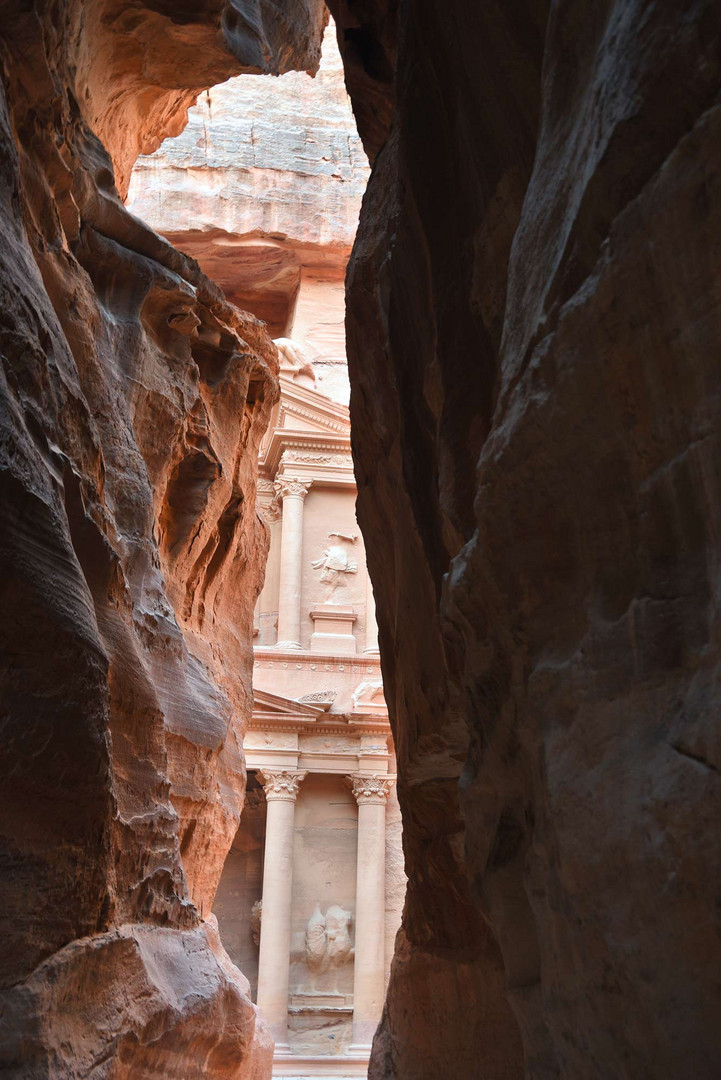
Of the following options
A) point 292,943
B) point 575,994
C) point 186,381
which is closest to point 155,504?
point 186,381

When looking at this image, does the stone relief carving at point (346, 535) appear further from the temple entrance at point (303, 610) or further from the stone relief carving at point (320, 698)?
the stone relief carving at point (320, 698)

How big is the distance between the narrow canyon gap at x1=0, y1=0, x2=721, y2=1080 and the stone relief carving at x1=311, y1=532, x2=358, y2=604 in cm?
1171

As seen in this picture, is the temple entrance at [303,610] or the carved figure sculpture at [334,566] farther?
the carved figure sculpture at [334,566]

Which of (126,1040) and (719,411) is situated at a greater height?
(719,411)

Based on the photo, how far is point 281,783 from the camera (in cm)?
1867

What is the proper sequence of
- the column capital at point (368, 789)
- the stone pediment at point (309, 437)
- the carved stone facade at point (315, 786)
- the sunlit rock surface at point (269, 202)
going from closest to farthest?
the carved stone facade at point (315, 786), the column capital at point (368, 789), the stone pediment at point (309, 437), the sunlit rock surface at point (269, 202)

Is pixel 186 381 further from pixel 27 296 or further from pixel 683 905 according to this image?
pixel 683 905

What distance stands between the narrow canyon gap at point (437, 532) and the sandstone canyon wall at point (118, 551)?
1.0 inches

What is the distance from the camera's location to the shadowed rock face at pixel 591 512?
93.4 inches

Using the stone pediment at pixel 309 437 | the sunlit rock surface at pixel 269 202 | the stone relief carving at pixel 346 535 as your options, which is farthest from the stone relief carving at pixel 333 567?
the sunlit rock surface at pixel 269 202

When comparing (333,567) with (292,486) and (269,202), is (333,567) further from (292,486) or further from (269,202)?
(269,202)

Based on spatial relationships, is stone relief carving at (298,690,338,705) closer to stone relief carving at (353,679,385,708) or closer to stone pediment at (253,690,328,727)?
stone pediment at (253,690,328,727)

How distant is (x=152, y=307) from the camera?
27.1 feet

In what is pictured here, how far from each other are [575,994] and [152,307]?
6660 millimetres
